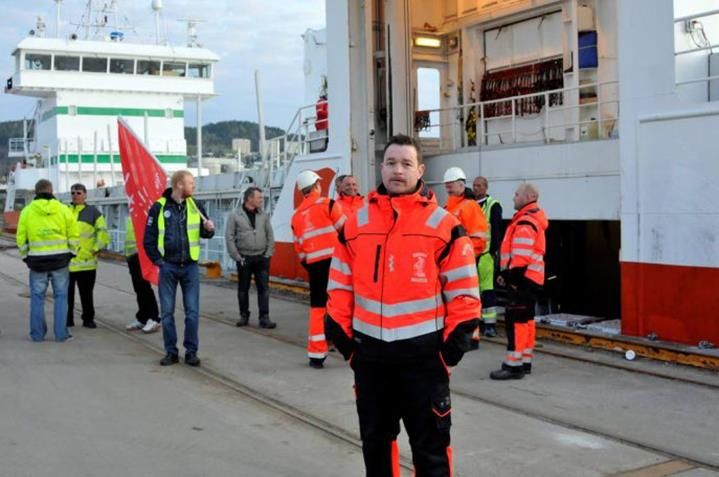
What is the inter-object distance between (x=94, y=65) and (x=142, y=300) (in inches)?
1016

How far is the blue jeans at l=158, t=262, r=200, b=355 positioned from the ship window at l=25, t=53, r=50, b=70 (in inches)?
1111

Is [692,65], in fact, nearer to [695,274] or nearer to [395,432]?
[695,274]

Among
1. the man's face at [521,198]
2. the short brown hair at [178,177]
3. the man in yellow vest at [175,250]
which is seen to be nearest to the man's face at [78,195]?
the man in yellow vest at [175,250]

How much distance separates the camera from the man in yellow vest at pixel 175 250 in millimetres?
8039

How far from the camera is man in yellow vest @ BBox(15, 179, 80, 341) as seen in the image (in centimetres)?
951

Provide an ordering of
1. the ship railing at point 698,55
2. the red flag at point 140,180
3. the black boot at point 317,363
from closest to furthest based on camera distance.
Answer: the black boot at point 317,363 → the ship railing at point 698,55 → the red flag at point 140,180

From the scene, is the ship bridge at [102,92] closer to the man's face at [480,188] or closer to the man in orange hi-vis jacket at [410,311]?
the man's face at [480,188]

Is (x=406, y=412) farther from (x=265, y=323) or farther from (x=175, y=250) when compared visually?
(x=265, y=323)

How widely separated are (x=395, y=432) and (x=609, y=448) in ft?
6.68

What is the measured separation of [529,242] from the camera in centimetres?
734

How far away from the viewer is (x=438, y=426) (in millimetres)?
3715

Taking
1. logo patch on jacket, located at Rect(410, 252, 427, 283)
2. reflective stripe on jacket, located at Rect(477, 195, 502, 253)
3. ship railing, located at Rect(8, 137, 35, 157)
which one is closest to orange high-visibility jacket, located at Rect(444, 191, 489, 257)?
reflective stripe on jacket, located at Rect(477, 195, 502, 253)

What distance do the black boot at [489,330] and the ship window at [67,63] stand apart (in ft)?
91.9

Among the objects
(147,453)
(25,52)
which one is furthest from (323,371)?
(25,52)
